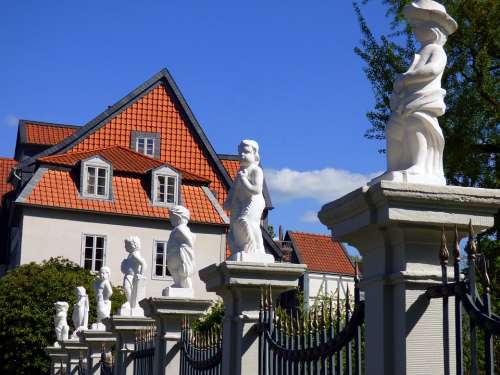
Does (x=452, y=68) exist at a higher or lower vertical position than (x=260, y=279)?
higher

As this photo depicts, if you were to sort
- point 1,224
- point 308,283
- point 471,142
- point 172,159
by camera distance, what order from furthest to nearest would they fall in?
point 308,283 < point 1,224 < point 172,159 < point 471,142

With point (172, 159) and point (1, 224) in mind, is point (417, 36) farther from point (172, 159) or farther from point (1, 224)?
point (1, 224)

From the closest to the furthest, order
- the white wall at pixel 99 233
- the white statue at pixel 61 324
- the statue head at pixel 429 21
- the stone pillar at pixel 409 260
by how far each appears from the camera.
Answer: the stone pillar at pixel 409 260 < the statue head at pixel 429 21 < the white statue at pixel 61 324 < the white wall at pixel 99 233

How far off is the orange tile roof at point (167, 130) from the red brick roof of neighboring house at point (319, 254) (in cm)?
1172

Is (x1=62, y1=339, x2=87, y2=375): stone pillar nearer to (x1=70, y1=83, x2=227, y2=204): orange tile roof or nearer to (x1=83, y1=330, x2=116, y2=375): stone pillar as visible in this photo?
(x1=83, y1=330, x2=116, y2=375): stone pillar

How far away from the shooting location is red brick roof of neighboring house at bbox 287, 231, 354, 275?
47.0 m

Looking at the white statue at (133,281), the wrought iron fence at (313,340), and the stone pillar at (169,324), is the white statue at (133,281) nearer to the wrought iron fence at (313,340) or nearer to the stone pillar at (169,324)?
the stone pillar at (169,324)

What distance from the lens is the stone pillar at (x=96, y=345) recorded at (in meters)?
11.6

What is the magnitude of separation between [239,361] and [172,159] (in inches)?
1194

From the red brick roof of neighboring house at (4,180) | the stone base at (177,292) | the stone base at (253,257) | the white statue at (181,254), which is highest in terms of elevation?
the red brick roof of neighboring house at (4,180)

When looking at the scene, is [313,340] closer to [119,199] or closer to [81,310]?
[81,310]

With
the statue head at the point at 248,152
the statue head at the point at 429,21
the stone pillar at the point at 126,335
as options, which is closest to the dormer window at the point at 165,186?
the stone pillar at the point at 126,335

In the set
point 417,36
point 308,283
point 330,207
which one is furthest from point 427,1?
point 308,283

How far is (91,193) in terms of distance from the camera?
3266cm
